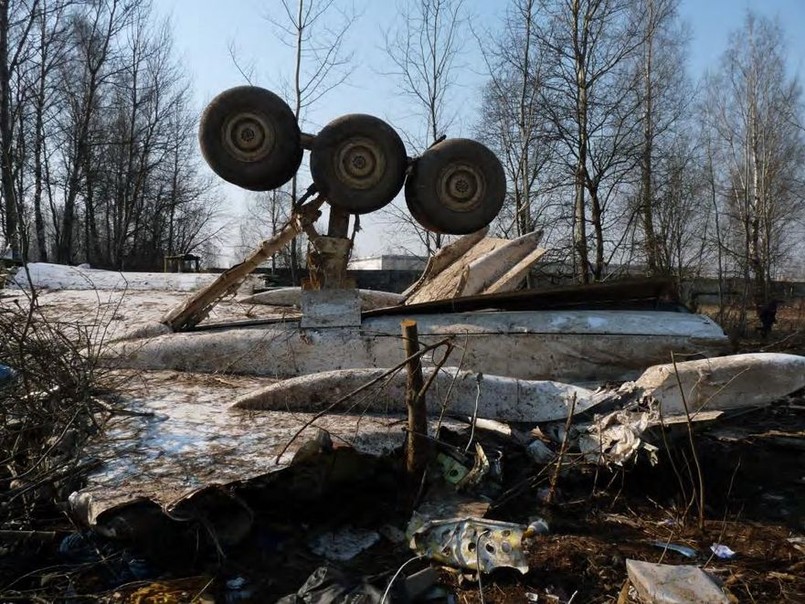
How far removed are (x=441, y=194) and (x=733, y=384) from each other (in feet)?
9.77

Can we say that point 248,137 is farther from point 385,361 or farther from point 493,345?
point 493,345

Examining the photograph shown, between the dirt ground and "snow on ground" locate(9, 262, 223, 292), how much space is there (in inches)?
242

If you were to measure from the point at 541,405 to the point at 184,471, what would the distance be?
2813 millimetres

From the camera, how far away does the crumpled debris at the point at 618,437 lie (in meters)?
4.54

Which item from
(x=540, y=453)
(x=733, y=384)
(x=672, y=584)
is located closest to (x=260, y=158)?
(x=540, y=453)

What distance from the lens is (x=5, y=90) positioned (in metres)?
20.0

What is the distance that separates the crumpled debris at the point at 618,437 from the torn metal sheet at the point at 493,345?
94 cm

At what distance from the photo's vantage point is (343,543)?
393 cm

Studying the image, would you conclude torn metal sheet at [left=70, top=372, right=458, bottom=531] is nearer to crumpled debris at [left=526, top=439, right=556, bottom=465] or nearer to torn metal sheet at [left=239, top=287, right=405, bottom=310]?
crumpled debris at [left=526, top=439, right=556, bottom=465]

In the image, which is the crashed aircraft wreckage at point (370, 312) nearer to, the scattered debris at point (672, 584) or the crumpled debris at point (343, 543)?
the crumpled debris at point (343, 543)

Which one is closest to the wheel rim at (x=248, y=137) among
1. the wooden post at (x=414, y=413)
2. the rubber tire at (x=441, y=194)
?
the rubber tire at (x=441, y=194)

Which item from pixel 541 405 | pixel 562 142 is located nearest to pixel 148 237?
pixel 562 142

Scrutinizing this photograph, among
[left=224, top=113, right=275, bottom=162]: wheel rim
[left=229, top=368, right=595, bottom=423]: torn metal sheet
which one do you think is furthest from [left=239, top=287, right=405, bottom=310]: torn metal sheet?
[left=229, top=368, right=595, bottom=423]: torn metal sheet

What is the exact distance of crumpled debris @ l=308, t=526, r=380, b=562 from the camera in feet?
12.5
